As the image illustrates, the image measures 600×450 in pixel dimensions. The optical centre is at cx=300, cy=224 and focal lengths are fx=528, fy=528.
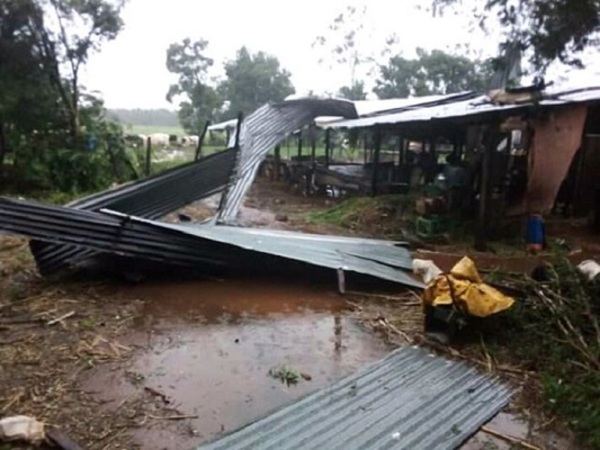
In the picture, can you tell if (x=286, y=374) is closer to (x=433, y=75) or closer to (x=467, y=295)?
(x=467, y=295)

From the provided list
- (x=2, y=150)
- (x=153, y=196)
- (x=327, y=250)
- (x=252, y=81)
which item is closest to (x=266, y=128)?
(x=153, y=196)

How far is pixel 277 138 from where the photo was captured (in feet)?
32.9

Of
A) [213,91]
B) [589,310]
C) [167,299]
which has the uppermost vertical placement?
[213,91]

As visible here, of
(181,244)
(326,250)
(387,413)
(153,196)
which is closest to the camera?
(387,413)

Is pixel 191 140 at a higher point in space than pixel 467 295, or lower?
higher

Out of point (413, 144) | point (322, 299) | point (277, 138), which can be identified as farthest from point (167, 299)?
point (413, 144)

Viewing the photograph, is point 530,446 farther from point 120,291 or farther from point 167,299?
point 120,291

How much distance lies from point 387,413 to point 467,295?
1.23m

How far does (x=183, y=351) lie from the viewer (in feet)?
11.9

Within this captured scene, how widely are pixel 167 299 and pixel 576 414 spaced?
3.32 m

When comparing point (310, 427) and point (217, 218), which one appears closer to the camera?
point (310, 427)

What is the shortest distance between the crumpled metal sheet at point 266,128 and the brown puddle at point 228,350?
8.88 ft

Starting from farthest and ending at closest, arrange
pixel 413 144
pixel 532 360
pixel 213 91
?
pixel 213 91
pixel 413 144
pixel 532 360

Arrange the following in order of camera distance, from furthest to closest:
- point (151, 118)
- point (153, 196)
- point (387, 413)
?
1. point (151, 118)
2. point (153, 196)
3. point (387, 413)
